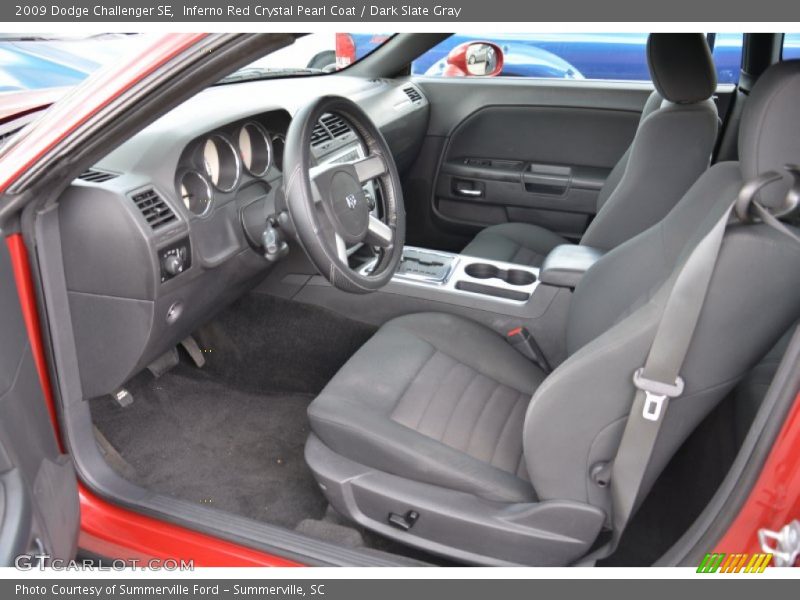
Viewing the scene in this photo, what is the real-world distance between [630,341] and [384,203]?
35.5 inches

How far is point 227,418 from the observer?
2344mm

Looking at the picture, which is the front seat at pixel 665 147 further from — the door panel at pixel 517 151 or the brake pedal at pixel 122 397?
the brake pedal at pixel 122 397

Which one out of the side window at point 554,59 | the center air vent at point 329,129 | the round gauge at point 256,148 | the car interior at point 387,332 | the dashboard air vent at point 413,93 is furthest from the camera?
the dashboard air vent at point 413,93

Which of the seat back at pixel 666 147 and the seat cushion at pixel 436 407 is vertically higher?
the seat back at pixel 666 147

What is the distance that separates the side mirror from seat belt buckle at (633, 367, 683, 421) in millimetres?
2565

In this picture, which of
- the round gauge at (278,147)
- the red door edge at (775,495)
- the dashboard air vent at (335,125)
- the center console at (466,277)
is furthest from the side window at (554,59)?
the red door edge at (775,495)

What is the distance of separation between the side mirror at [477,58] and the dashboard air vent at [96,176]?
231 centimetres

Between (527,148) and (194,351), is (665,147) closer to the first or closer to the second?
(527,148)

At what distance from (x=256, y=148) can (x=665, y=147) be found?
126 centimetres

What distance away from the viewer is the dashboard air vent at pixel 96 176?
1.54 m

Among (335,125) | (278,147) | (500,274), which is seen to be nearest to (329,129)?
(335,125)

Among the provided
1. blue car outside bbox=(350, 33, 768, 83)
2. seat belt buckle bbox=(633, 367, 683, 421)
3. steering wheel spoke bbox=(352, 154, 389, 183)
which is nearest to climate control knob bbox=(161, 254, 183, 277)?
steering wheel spoke bbox=(352, 154, 389, 183)

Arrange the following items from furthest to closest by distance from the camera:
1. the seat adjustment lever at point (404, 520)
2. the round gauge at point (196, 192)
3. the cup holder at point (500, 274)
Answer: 1. the cup holder at point (500, 274)
2. the round gauge at point (196, 192)
3. the seat adjustment lever at point (404, 520)

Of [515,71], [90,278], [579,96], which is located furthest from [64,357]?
[515,71]
